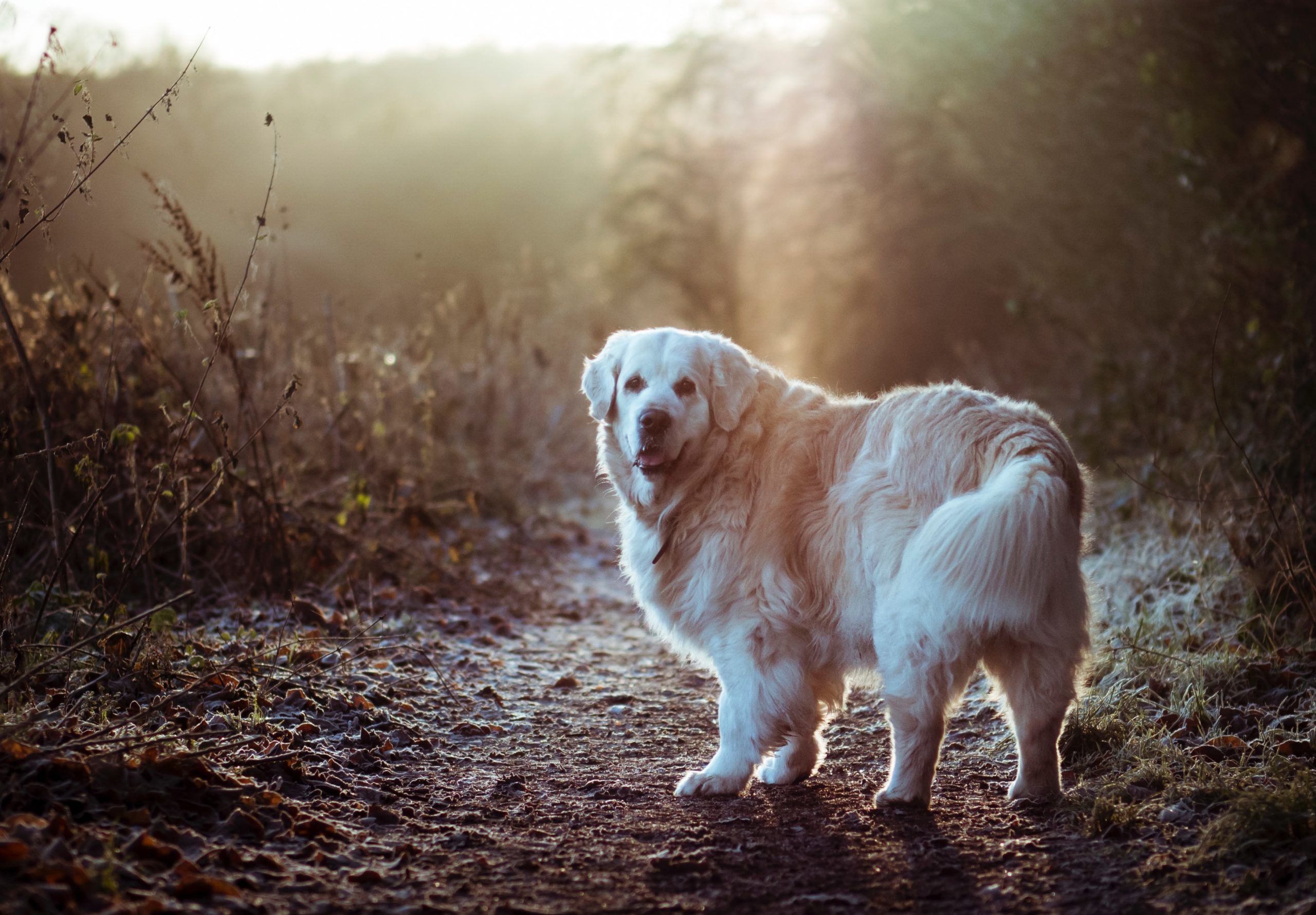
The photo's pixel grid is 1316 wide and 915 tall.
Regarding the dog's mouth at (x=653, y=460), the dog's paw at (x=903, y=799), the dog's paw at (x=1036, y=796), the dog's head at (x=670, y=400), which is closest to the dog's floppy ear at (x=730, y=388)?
the dog's head at (x=670, y=400)

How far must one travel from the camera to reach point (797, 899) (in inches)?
102

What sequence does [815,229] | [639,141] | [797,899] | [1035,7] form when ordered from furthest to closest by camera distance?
1. [639,141]
2. [815,229]
3. [1035,7]
4. [797,899]

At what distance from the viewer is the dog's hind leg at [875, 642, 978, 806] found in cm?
316

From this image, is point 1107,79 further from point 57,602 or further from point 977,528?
point 57,602

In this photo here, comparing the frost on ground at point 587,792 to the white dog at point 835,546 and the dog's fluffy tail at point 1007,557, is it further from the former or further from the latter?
the dog's fluffy tail at point 1007,557

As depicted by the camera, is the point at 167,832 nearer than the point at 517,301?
Yes

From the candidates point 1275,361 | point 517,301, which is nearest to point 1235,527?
point 1275,361

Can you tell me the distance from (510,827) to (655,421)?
1.55 metres

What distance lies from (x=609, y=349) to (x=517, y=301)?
18.9ft

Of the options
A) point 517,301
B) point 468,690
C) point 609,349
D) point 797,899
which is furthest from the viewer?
point 517,301

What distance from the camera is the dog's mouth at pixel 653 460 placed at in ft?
13.0

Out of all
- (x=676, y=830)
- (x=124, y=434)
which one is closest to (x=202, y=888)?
(x=676, y=830)

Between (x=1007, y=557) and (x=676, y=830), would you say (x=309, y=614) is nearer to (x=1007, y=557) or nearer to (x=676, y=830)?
(x=676, y=830)

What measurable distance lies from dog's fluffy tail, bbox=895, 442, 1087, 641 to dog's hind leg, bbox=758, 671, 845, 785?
0.79m
